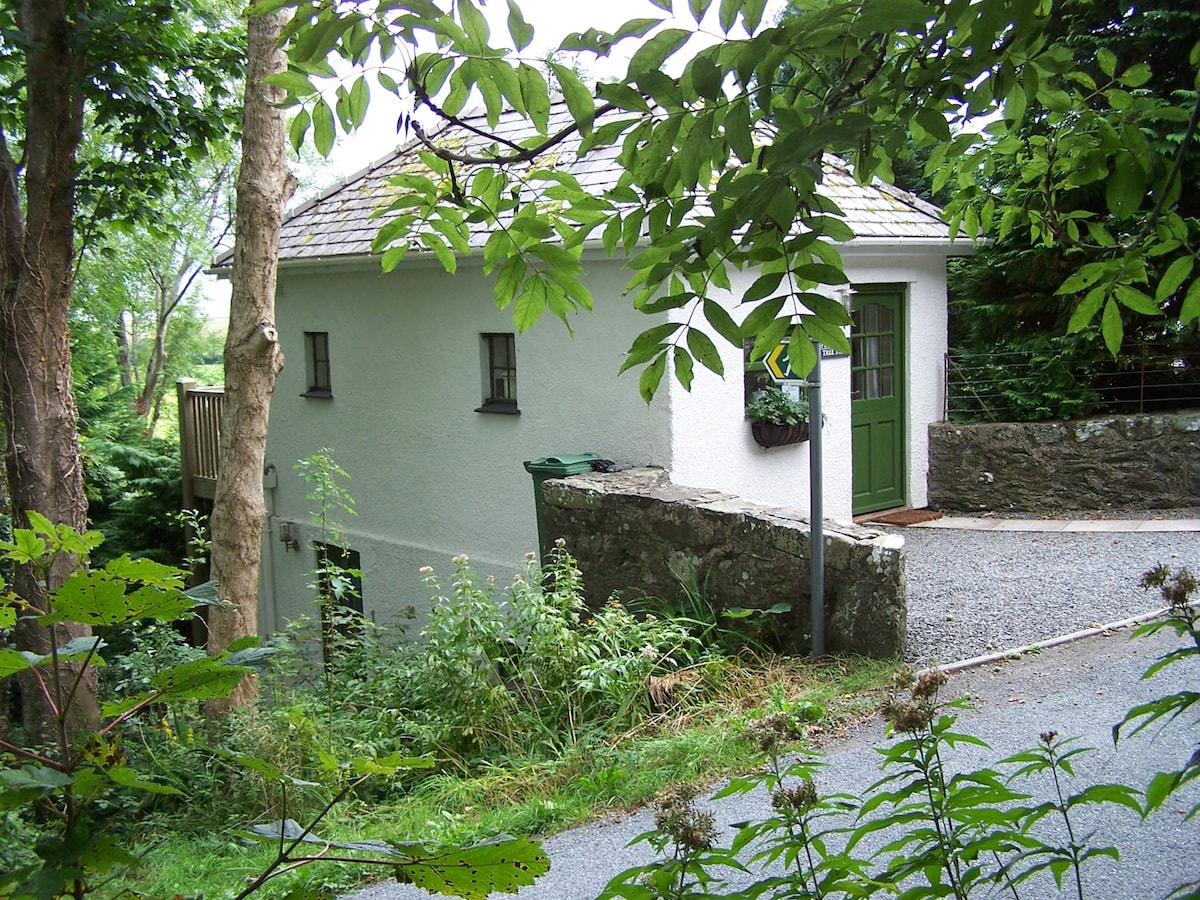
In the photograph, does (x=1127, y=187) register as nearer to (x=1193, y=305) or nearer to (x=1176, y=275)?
(x=1176, y=275)

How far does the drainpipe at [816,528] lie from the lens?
6754 mm

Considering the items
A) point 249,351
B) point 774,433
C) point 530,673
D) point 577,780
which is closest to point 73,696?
point 577,780

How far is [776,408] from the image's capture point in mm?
10305

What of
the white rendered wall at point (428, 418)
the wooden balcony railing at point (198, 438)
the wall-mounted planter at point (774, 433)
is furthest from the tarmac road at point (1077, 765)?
the wooden balcony railing at point (198, 438)

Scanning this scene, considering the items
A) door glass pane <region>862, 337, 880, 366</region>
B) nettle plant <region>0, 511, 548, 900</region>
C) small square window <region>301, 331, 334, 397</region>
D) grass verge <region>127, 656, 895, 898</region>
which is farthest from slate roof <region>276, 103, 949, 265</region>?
nettle plant <region>0, 511, 548, 900</region>

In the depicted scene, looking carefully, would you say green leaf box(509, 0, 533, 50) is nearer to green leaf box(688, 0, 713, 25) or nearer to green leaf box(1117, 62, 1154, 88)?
green leaf box(688, 0, 713, 25)

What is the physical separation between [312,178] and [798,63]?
125 feet

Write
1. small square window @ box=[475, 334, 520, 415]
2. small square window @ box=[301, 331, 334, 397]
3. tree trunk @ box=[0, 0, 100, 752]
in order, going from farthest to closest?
small square window @ box=[301, 331, 334, 397] < small square window @ box=[475, 334, 520, 415] < tree trunk @ box=[0, 0, 100, 752]

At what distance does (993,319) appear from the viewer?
514 inches

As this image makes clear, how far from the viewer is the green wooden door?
12.0 metres

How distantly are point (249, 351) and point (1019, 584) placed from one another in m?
6.61

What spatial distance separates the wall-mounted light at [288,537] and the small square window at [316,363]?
5.82ft

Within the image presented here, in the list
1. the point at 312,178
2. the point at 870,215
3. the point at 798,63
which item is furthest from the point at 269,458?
the point at 312,178

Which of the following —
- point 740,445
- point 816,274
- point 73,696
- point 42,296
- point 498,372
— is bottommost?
point 740,445
